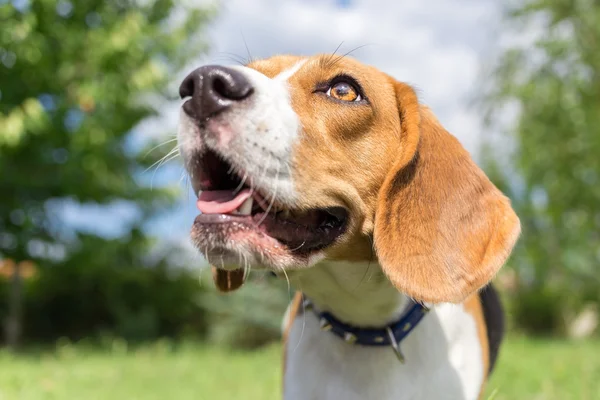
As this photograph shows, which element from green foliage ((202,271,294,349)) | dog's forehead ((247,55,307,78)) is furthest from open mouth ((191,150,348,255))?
green foliage ((202,271,294,349))

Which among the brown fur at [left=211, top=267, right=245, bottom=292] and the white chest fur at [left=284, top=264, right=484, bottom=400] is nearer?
the white chest fur at [left=284, top=264, right=484, bottom=400]

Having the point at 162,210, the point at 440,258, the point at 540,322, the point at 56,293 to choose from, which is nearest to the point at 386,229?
the point at 440,258

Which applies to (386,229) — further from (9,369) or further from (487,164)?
(487,164)

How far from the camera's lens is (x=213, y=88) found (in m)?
2.08

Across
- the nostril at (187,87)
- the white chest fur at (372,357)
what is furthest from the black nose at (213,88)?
the white chest fur at (372,357)

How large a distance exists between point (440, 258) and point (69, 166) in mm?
8724

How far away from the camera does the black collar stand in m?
2.54

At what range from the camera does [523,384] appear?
238 inches

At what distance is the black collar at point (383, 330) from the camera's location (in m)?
2.54

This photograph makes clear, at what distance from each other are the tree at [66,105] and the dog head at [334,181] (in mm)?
7418

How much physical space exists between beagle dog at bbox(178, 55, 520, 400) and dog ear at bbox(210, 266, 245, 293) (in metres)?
0.36

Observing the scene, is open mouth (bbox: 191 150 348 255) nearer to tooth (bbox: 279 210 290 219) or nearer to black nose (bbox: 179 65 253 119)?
tooth (bbox: 279 210 290 219)

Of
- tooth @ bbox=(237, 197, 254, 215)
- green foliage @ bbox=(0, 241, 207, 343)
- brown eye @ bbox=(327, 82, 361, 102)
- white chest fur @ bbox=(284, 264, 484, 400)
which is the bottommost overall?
green foliage @ bbox=(0, 241, 207, 343)

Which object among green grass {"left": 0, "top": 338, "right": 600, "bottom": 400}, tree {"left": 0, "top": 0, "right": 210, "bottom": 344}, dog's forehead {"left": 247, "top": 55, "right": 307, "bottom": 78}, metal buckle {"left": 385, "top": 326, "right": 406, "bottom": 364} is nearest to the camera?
metal buckle {"left": 385, "top": 326, "right": 406, "bottom": 364}
